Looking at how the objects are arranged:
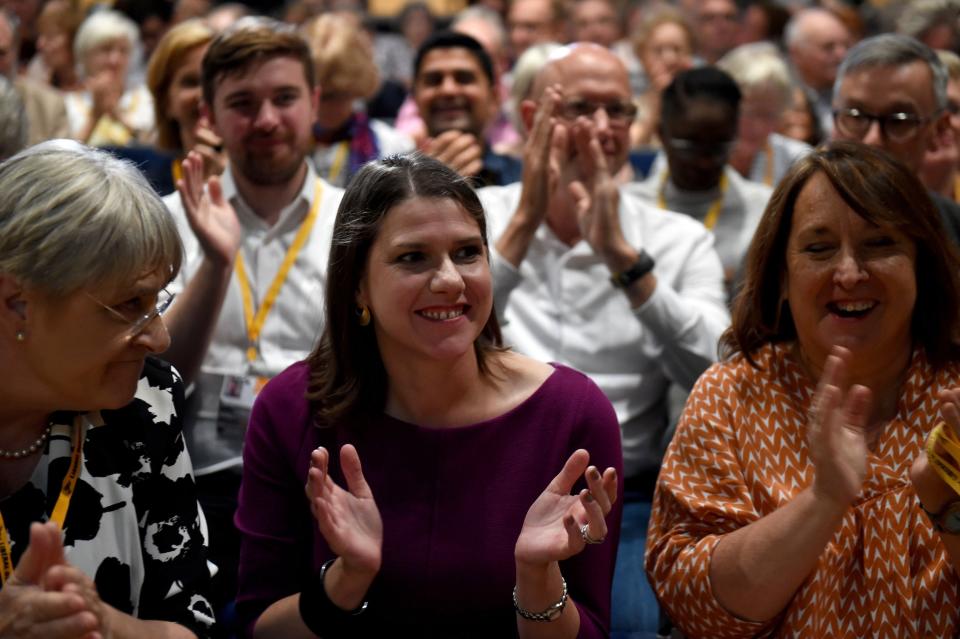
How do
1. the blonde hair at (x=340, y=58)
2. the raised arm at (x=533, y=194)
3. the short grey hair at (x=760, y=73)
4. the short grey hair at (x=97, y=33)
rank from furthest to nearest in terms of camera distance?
the short grey hair at (x=97, y=33) < the short grey hair at (x=760, y=73) < the blonde hair at (x=340, y=58) < the raised arm at (x=533, y=194)

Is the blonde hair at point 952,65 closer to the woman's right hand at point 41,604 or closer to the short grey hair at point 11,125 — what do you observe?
the short grey hair at point 11,125

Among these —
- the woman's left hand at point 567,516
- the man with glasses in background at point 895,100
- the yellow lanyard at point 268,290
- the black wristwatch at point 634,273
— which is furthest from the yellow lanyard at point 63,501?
the man with glasses in background at point 895,100

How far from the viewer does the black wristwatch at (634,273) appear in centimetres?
294

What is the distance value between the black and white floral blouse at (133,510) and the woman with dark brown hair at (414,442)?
19cm

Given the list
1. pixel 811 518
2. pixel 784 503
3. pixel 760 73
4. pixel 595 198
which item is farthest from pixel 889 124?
pixel 760 73

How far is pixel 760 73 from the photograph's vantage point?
4.87m

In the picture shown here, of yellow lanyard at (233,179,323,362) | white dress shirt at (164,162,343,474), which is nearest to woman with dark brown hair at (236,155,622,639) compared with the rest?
white dress shirt at (164,162,343,474)

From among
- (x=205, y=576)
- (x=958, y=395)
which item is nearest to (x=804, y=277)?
(x=958, y=395)

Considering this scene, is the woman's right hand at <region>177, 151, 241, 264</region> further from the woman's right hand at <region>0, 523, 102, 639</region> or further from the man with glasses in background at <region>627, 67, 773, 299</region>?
the man with glasses in background at <region>627, 67, 773, 299</region>

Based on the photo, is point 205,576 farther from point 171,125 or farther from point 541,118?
point 171,125

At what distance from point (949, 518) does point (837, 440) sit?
209 mm

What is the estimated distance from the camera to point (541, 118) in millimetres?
3148

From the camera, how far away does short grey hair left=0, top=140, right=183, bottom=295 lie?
170 centimetres

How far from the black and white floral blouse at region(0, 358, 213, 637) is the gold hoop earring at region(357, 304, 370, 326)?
0.38 m
